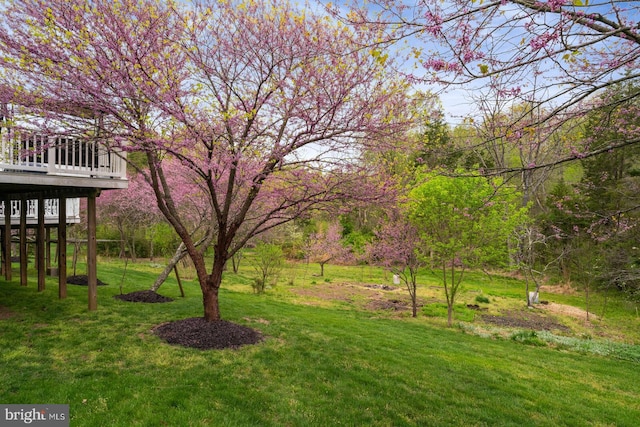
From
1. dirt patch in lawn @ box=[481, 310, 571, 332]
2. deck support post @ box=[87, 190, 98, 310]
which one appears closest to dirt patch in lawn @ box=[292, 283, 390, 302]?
dirt patch in lawn @ box=[481, 310, 571, 332]

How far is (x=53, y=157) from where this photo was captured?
6.62 metres

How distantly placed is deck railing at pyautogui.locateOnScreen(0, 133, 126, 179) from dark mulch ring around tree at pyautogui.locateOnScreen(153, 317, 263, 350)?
2.99 m

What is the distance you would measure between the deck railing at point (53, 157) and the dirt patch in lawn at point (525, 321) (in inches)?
A: 472

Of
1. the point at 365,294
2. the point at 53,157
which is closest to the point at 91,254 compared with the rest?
the point at 53,157

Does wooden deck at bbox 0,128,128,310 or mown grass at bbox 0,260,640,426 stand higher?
wooden deck at bbox 0,128,128,310

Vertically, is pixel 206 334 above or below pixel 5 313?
below

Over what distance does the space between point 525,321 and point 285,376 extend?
11195mm

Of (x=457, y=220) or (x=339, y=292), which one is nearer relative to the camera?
(x=457, y=220)

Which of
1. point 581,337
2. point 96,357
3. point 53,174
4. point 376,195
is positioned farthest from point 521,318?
point 53,174

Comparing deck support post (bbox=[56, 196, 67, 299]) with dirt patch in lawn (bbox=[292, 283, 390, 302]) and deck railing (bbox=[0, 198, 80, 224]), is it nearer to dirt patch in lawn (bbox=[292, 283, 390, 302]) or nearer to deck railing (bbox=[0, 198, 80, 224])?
deck railing (bbox=[0, 198, 80, 224])

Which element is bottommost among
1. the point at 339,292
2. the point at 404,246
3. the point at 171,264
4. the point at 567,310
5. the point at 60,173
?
the point at 567,310

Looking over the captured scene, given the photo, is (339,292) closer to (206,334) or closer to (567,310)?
(567,310)

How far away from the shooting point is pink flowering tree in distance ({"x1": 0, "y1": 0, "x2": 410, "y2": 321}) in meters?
5.26

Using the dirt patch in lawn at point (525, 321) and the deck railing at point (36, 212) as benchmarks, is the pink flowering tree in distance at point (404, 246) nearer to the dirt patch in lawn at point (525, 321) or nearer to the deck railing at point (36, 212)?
the dirt patch in lawn at point (525, 321)
